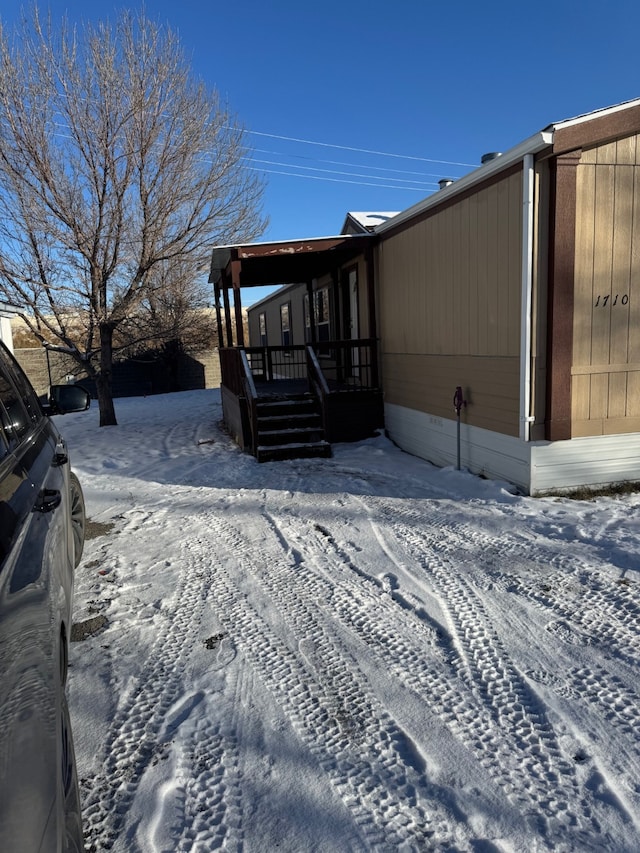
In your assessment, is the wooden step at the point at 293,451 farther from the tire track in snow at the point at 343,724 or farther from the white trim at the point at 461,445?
the tire track in snow at the point at 343,724

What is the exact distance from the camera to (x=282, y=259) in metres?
10.1

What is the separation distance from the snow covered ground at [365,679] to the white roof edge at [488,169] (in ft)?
10.4

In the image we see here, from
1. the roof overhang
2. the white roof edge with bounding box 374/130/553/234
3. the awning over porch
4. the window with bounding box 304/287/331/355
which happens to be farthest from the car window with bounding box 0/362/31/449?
the window with bounding box 304/287/331/355

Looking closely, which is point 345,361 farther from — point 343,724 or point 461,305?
point 343,724

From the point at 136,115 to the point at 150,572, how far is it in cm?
940

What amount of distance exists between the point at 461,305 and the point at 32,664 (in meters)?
6.18

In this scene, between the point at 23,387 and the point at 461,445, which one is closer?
the point at 23,387

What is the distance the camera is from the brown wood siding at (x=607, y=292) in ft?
17.4

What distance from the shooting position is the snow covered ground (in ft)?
6.42

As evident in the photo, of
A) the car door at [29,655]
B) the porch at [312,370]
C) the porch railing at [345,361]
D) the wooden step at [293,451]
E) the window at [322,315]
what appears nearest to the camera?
the car door at [29,655]

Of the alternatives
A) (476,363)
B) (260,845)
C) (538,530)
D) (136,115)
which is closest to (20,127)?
(136,115)

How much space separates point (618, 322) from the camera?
5.54 m

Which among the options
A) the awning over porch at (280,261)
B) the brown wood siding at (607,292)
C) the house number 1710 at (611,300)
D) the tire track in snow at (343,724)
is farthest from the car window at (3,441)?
the awning over porch at (280,261)

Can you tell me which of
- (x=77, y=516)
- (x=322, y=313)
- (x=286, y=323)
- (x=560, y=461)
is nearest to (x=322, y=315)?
(x=322, y=313)
